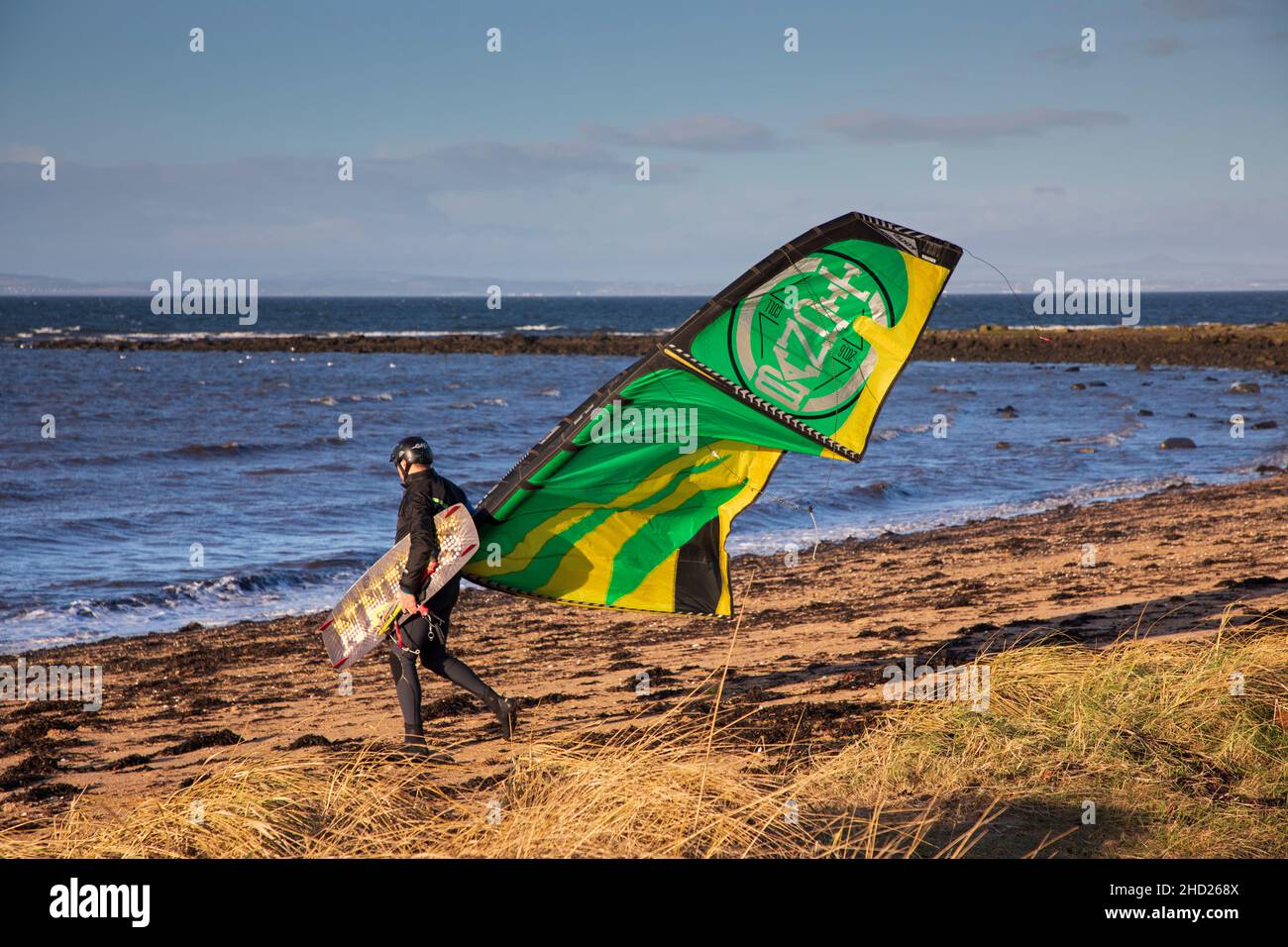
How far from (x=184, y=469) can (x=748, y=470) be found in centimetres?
1870

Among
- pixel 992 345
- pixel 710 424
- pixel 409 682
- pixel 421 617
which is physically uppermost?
pixel 992 345

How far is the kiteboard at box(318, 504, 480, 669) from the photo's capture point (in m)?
6.64

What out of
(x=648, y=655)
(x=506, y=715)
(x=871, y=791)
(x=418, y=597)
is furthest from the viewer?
(x=648, y=655)

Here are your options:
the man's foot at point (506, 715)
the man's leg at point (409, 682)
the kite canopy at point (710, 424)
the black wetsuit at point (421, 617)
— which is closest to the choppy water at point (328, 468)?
the kite canopy at point (710, 424)

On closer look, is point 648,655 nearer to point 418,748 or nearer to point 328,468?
point 418,748

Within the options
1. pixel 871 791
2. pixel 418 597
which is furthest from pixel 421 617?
pixel 871 791

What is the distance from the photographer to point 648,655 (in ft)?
32.5

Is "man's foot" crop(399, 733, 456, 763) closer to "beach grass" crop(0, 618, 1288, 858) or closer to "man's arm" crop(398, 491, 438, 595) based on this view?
"beach grass" crop(0, 618, 1288, 858)

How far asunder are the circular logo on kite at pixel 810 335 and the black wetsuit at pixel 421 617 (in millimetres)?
1936

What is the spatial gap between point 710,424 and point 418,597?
6.62ft

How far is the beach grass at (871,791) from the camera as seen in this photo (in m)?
4.63

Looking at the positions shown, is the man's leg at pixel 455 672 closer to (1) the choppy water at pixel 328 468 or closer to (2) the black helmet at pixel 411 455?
(2) the black helmet at pixel 411 455
